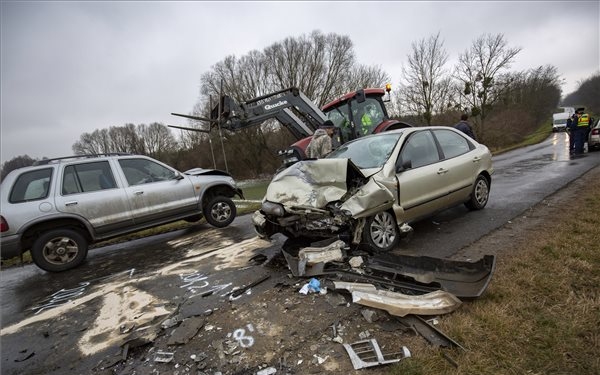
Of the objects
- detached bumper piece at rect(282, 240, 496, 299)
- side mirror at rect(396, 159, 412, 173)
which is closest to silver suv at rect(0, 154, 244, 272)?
detached bumper piece at rect(282, 240, 496, 299)

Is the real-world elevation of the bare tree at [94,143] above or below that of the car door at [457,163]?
above

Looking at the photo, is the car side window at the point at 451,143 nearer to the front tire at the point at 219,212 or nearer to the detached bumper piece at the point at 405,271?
the detached bumper piece at the point at 405,271

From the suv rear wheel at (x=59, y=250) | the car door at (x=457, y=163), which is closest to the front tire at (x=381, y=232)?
the car door at (x=457, y=163)

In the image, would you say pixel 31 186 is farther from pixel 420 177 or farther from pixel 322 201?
pixel 420 177

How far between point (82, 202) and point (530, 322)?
648 cm

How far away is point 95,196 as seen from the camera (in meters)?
5.64

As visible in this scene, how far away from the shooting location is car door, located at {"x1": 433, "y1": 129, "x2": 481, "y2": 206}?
17.1ft

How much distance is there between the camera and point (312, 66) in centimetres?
3244

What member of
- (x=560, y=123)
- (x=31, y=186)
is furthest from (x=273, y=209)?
(x=560, y=123)

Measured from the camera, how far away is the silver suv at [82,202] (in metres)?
5.07

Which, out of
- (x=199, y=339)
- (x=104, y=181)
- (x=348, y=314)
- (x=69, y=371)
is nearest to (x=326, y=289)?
(x=348, y=314)

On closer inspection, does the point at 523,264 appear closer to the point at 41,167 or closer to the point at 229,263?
the point at 229,263

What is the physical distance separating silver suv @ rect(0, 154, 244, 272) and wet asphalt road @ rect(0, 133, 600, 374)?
1.65ft

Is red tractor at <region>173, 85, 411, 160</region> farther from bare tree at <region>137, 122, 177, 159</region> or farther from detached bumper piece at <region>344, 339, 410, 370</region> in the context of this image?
bare tree at <region>137, 122, 177, 159</region>
